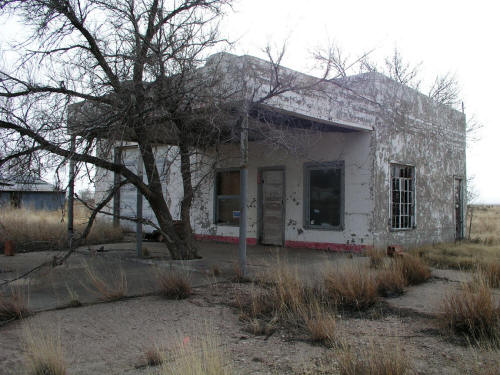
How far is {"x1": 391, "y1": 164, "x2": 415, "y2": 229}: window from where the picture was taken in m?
12.5

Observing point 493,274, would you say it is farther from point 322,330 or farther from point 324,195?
point 324,195

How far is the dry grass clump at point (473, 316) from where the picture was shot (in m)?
4.77

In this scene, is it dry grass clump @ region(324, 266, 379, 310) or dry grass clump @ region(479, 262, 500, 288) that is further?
dry grass clump @ region(479, 262, 500, 288)

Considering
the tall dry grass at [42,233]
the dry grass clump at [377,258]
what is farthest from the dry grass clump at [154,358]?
the tall dry grass at [42,233]

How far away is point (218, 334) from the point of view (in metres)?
5.05

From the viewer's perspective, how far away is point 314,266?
9117 millimetres

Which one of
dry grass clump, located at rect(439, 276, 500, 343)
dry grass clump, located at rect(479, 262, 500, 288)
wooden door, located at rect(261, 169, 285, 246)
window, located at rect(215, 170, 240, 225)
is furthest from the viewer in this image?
window, located at rect(215, 170, 240, 225)

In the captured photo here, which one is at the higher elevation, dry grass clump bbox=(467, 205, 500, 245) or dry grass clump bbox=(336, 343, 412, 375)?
dry grass clump bbox=(467, 205, 500, 245)

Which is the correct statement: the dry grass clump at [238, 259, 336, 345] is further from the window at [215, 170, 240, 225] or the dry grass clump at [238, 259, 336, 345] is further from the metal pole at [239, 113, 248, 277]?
the window at [215, 170, 240, 225]

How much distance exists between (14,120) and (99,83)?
1.44 meters

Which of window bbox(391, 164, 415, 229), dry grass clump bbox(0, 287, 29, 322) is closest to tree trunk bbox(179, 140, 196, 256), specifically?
dry grass clump bbox(0, 287, 29, 322)

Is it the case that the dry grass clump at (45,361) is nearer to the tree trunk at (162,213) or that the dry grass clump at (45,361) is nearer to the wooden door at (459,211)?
the tree trunk at (162,213)

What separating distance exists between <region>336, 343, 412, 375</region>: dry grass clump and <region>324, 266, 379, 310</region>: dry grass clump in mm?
2328

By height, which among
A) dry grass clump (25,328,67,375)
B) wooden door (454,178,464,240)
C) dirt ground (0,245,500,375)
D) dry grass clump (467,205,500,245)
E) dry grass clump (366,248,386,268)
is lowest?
dirt ground (0,245,500,375)
